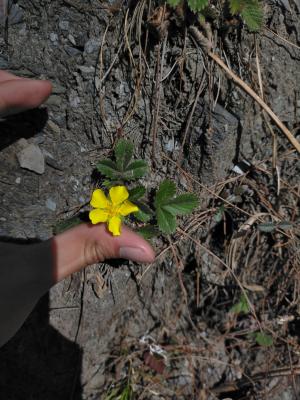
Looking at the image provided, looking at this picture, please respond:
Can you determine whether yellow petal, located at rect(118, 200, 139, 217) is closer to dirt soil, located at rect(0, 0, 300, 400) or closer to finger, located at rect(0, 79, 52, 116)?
dirt soil, located at rect(0, 0, 300, 400)

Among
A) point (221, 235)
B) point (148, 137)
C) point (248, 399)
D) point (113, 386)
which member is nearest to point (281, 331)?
point (248, 399)

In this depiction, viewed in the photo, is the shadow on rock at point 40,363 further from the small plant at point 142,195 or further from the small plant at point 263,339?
the small plant at point 263,339

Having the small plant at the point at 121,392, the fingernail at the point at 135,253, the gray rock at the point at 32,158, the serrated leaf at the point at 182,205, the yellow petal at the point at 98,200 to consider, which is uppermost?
the gray rock at the point at 32,158

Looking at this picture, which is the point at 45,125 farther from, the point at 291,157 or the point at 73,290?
the point at 291,157

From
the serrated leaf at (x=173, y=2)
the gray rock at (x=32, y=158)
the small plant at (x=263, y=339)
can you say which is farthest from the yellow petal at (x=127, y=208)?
the small plant at (x=263, y=339)

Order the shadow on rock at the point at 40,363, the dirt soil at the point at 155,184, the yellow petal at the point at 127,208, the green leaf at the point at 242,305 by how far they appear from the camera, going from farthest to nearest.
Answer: the green leaf at the point at 242,305 → the shadow on rock at the point at 40,363 → the dirt soil at the point at 155,184 → the yellow petal at the point at 127,208

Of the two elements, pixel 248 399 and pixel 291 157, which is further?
pixel 248 399

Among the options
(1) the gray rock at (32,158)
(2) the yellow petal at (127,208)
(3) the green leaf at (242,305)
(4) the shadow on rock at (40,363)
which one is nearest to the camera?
(2) the yellow petal at (127,208)

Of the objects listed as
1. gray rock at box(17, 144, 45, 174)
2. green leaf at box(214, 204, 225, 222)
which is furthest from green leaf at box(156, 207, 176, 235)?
gray rock at box(17, 144, 45, 174)
